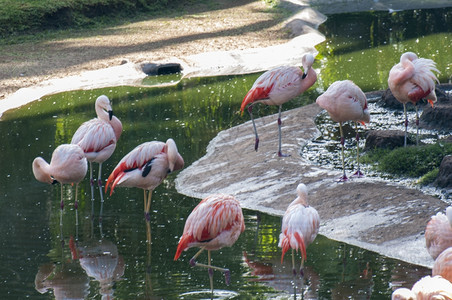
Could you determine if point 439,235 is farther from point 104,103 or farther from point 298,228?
point 104,103

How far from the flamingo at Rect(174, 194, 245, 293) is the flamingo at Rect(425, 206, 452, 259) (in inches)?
53.2

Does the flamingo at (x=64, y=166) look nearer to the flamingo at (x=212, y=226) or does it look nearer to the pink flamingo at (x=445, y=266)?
the flamingo at (x=212, y=226)

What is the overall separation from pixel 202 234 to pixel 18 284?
1.58 m

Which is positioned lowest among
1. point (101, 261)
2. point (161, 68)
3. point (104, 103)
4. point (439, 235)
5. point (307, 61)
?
point (101, 261)

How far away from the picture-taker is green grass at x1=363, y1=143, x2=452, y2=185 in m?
6.94

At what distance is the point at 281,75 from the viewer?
25.0 feet

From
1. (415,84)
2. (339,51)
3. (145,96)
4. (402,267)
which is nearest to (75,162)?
(402,267)

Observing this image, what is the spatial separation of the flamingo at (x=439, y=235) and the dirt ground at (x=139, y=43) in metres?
8.78

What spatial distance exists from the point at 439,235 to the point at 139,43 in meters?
12.1

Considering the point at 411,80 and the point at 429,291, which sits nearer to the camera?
the point at 429,291

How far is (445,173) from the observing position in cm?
645

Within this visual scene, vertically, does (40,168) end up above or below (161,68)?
below

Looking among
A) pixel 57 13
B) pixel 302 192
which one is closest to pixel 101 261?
pixel 302 192

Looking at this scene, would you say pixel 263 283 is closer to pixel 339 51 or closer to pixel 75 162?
pixel 75 162
